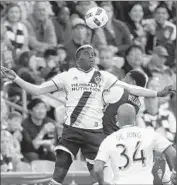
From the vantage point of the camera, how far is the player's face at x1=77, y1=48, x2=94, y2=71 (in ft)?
39.8

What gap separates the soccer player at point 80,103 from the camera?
12.2 meters

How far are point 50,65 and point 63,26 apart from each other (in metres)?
1.56

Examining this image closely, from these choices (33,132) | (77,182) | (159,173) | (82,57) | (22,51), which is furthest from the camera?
(22,51)

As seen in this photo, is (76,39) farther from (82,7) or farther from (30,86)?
(30,86)

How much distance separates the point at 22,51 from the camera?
17531mm

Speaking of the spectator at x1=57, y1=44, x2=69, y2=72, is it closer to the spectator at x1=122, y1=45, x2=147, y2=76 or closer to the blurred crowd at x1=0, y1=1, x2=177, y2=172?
the blurred crowd at x1=0, y1=1, x2=177, y2=172

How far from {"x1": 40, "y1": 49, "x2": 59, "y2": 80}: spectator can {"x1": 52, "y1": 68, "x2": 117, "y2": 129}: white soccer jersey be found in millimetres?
5042

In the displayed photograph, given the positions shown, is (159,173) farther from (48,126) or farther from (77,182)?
(48,126)

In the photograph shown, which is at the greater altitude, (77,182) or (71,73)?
(71,73)

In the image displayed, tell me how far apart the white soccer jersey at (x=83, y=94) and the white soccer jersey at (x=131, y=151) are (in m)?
2.27

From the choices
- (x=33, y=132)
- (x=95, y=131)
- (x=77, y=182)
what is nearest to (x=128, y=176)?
(x=95, y=131)

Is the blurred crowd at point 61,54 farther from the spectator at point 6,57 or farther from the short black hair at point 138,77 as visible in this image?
the short black hair at point 138,77

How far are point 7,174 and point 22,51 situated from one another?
11.0ft

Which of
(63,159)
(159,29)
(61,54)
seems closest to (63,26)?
(61,54)
